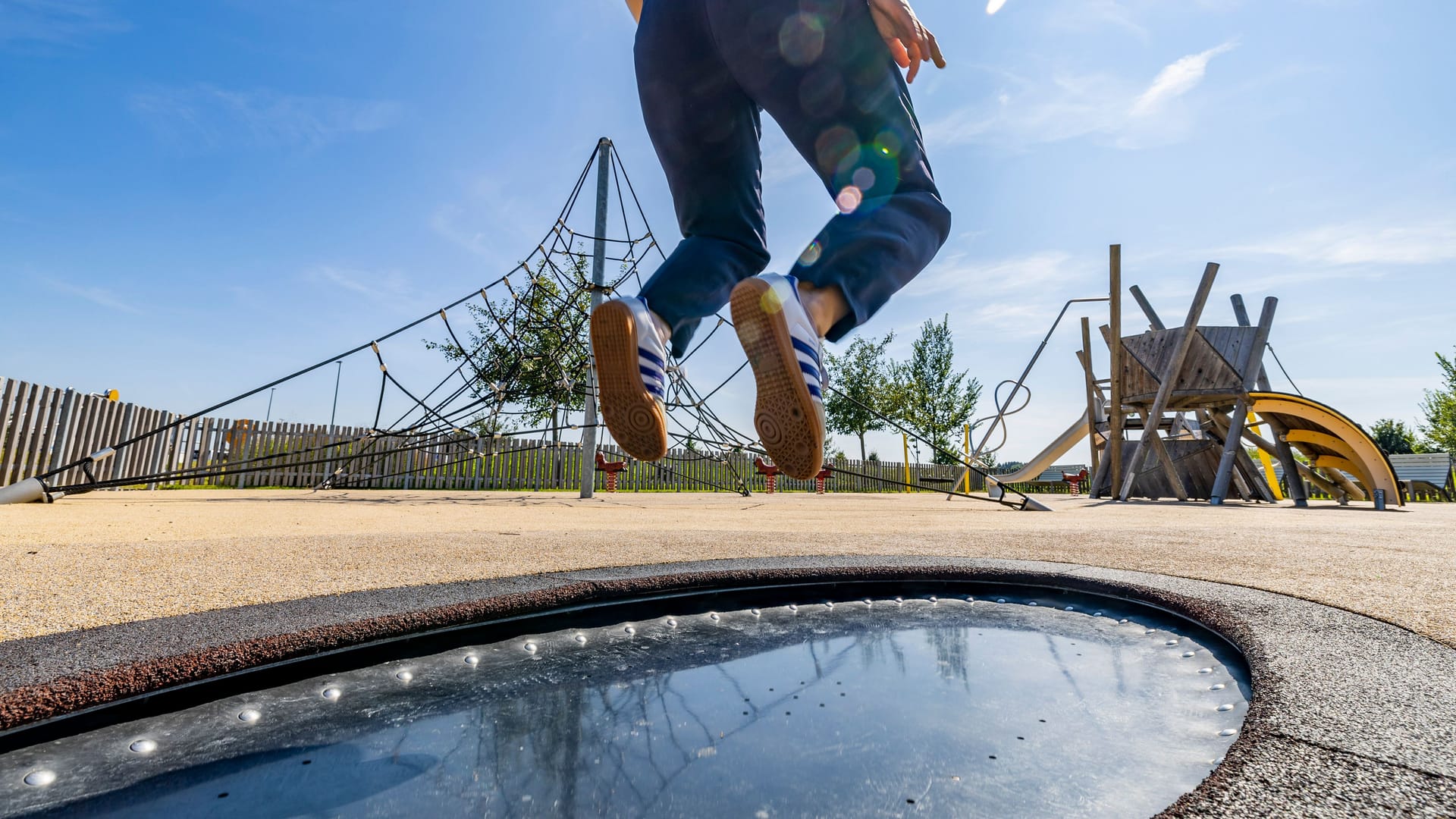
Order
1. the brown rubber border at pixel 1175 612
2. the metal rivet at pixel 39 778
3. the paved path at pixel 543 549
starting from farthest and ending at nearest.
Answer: the paved path at pixel 543 549 < the metal rivet at pixel 39 778 < the brown rubber border at pixel 1175 612

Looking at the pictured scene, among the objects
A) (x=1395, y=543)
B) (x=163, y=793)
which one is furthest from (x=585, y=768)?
(x=1395, y=543)

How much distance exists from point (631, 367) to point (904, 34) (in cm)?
92

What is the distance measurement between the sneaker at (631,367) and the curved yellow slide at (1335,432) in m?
6.85

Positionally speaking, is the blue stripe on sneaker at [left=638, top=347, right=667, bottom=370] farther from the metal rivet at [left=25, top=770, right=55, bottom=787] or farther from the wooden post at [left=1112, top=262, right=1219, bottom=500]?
the wooden post at [left=1112, top=262, right=1219, bottom=500]

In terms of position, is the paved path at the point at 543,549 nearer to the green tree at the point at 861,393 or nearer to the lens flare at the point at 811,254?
the lens flare at the point at 811,254

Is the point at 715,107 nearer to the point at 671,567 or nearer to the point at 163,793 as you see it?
the point at 671,567

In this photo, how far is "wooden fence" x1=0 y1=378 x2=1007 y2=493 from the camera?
4.82m

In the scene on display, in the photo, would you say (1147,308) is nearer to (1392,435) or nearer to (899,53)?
(899,53)

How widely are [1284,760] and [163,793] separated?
0.88 m

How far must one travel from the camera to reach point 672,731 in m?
0.67

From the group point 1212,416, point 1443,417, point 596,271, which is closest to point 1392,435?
point 1443,417

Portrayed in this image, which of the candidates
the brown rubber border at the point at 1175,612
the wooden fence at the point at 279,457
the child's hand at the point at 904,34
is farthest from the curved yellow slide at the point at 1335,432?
the child's hand at the point at 904,34

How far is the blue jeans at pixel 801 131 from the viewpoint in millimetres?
1281

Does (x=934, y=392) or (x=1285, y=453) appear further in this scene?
(x=934, y=392)
